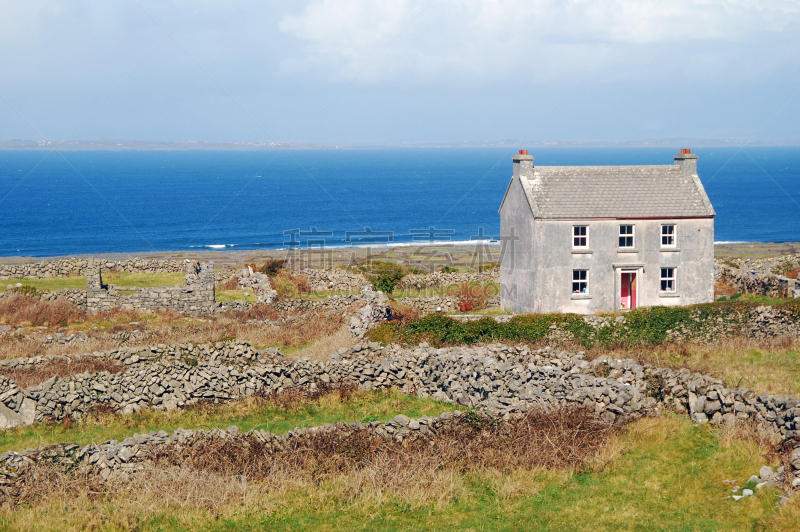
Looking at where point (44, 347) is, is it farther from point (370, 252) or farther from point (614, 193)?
point (370, 252)

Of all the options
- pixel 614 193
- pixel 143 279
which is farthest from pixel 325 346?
pixel 143 279

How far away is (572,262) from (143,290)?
1969 cm

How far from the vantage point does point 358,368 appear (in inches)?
838

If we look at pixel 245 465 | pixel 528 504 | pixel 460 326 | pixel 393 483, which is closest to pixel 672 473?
pixel 528 504

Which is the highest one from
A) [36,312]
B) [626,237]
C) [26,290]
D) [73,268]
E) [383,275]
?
[626,237]

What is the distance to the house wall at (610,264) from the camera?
32219 millimetres

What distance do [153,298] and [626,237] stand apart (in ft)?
71.4

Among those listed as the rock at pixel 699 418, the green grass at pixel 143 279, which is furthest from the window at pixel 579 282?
the green grass at pixel 143 279

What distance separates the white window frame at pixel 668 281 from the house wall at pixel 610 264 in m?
0.15

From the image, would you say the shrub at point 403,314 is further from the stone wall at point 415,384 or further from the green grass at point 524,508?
the green grass at point 524,508

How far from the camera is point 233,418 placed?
18812mm

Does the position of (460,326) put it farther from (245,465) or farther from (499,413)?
(245,465)

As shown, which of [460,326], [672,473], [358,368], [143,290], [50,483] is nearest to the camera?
[50,483]

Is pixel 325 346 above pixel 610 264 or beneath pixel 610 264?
beneath
